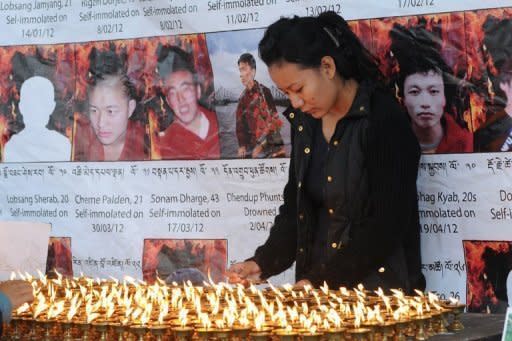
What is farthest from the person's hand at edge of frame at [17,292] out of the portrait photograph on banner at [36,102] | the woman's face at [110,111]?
the portrait photograph on banner at [36,102]

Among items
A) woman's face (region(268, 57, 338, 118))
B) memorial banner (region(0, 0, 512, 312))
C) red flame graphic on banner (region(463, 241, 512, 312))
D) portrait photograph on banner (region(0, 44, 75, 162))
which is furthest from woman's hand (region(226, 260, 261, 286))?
portrait photograph on banner (region(0, 44, 75, 162))

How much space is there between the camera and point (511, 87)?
13.7 feet

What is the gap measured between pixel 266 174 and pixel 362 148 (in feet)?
2.97

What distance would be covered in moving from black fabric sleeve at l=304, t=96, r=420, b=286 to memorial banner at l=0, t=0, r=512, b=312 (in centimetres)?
46

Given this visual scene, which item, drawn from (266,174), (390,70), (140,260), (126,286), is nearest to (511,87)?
(390,70)

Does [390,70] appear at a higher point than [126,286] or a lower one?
higher

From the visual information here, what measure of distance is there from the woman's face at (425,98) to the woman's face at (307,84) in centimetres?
50

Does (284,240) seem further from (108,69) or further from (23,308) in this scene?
(108,69)

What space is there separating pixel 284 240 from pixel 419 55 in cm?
91

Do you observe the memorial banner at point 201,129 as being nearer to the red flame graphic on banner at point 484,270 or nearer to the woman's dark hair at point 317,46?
the red flame graphic on banner at point 484,270

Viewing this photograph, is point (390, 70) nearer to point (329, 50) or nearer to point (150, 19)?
point (329, 50)

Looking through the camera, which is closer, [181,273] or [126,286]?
[126,286]

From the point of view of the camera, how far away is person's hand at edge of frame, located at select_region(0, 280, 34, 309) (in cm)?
313

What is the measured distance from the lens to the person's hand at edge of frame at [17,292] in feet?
10.3
